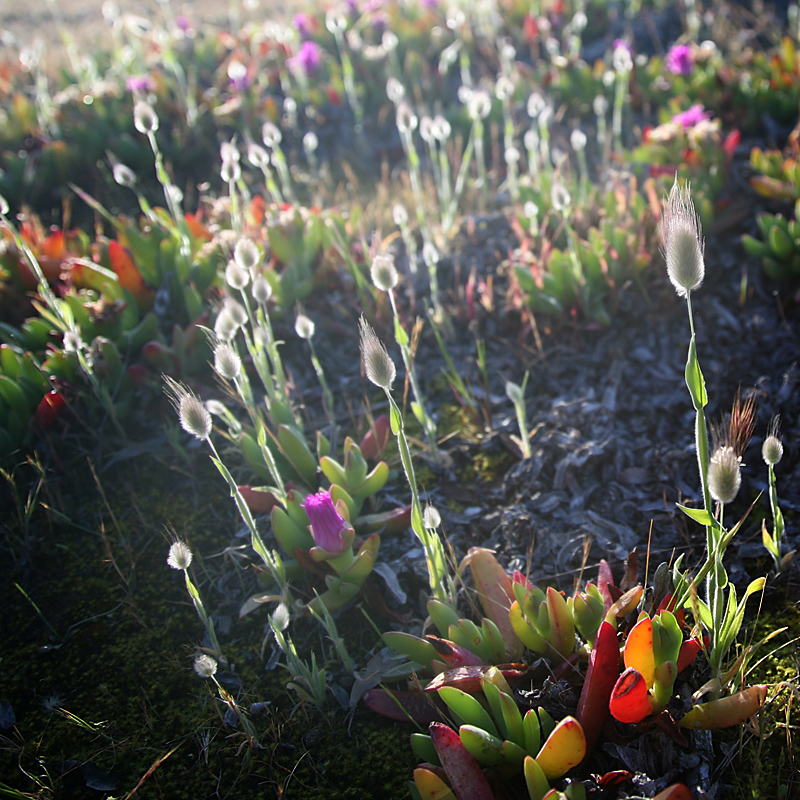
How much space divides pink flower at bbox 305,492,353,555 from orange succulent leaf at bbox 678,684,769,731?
0.94 meters

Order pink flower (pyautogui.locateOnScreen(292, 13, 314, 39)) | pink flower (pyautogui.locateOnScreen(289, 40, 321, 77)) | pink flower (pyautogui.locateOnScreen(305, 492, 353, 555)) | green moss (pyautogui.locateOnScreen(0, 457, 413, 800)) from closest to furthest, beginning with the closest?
green moss (pyautogui.locateOnScreen(0, 457, 413, 800)) → pink flower (pyautogui.locateOnScreen(305, 492, 353, 555)) → pink flower (pyautogui.locateOnScreen(289, 40, 321, 77)) → pink flower (pyautogui.locateOnScreen(292, 13, 314, 39))

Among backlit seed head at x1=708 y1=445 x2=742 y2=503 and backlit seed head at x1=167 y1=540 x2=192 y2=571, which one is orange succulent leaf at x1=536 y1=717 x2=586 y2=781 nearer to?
backlit seed head at x1=708 y1=445 x2=742 y2=503

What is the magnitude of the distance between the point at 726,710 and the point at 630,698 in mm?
220

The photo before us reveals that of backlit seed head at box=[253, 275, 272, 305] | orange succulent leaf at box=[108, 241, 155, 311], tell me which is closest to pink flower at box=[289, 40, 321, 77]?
orange succulent leaf at box=[108, 241, 155, 311]

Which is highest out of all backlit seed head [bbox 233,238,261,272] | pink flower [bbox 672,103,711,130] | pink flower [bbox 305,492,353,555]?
backlit seed head [bbox 233,238,261,272]

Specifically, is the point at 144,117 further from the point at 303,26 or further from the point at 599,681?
the point at 303,26

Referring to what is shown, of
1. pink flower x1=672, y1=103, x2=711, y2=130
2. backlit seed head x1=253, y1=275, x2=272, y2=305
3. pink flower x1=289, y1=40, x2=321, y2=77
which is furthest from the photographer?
pink flower x1=289, y1=40, x2=321, y2=77

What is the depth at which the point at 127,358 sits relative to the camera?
2541mm

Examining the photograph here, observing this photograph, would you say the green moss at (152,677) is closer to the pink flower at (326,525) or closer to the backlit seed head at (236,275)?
the pink flower at (326,525)

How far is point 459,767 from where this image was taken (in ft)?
4.42

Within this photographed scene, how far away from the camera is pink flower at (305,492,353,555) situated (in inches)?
68.4

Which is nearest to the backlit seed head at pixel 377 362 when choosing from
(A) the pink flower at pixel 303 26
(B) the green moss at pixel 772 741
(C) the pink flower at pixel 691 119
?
(B) the green moss at pixel 772 741

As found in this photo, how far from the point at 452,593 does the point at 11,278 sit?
2538 mm

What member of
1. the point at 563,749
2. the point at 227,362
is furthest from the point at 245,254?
the point at 563,749
